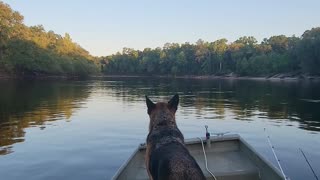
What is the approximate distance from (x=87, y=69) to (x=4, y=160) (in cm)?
15996

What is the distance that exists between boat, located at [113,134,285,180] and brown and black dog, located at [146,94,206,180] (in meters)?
1.90

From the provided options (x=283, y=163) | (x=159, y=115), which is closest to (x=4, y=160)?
(x=159, y=115)

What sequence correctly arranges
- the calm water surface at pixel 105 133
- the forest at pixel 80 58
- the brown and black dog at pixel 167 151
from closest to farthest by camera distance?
1. the brown and black dog at pixel 167 151
2. the calm water surface at pixel 105 133
3. the forest at pixel 80 58

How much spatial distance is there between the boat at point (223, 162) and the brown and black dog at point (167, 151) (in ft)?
6.23

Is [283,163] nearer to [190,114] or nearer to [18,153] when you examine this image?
[18,153]

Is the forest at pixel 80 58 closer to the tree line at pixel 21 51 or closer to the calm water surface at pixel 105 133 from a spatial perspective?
the tree line at pixel 21 51

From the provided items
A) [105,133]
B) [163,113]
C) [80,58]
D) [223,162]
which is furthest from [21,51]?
[163,113]

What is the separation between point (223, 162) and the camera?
495 inches

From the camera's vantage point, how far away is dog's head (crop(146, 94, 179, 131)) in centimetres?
775

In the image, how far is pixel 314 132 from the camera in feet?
75.9

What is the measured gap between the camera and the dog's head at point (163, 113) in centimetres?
775

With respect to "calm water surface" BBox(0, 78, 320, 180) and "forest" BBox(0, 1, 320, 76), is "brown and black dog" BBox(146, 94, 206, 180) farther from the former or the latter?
"forest" BBox(0, 1, 320, 76)

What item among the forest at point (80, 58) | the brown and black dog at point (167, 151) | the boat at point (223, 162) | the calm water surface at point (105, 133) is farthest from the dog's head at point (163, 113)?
the forest at point (80, 58)

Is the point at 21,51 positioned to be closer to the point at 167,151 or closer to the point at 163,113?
the point at 163,113
